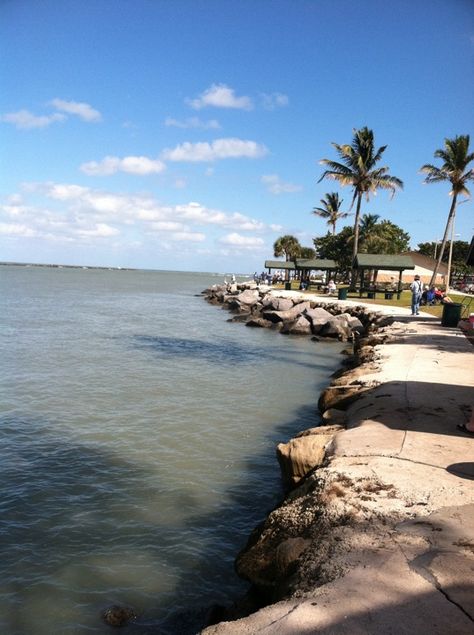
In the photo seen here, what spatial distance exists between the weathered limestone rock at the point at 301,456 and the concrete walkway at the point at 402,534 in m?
0.24

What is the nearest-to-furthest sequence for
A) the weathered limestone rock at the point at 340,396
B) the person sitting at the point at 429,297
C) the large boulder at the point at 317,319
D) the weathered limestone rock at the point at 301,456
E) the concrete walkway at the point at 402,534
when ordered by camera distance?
1. the concrete walkway at the point at 402,534
2. the weathered limestone rock at the point at 301,456
3. the weathered limestone rock at the point at 340,396
4. the large boulder at the point at 317,319
5. the person sitting at the point at 429,297

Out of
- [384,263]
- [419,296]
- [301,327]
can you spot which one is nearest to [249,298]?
[384,263]

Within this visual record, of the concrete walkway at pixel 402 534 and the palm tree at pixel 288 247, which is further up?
the palm tree at pixel 288 247

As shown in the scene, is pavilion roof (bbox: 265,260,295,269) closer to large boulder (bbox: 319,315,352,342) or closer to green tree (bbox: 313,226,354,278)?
green tree (bbox: 313,226,354,278)

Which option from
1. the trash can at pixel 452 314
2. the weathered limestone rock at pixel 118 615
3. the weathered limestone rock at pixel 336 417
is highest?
the trash can at pixel 452 314

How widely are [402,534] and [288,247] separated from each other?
8558 centimetres

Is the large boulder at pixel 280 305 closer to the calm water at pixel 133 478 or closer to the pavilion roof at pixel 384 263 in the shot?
the pavilion roof at pixel 384 263

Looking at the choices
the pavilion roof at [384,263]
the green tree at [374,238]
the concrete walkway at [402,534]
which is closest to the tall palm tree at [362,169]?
the pavilion roof at [384,263]

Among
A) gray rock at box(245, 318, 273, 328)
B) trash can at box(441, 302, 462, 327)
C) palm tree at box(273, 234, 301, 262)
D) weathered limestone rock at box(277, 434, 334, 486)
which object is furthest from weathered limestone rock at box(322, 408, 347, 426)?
palm tree at box(273, 234, 301, 262)

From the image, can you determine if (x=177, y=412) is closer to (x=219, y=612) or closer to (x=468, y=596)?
(x=219, y=612)

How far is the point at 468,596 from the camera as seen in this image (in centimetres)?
318

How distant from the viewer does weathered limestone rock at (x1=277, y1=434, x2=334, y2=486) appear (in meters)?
6.21

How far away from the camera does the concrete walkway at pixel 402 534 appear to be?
3.03 metres

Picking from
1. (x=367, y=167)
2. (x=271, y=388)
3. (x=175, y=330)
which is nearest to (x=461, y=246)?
(x=367, y=167)
